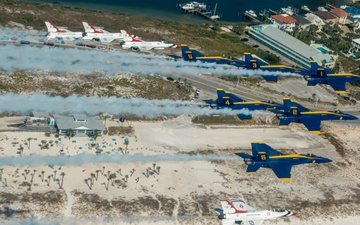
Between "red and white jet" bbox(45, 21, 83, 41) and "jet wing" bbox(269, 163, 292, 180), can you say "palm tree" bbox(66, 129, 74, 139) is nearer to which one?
"red and white jet" bbox(45, 21, 83, 41)

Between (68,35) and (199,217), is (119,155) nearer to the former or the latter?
(199,217)

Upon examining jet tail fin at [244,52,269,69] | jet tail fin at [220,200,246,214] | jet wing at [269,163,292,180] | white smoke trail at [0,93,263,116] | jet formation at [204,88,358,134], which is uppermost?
jet tail fin at [244,52,269,69]

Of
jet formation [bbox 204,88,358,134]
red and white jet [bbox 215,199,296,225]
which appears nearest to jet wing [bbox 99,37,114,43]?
jet formation [bbox 204,88,358,134]

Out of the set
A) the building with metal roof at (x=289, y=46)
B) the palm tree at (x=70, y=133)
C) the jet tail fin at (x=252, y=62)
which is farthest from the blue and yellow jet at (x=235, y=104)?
the building with metal roof at (x=289, y=46)

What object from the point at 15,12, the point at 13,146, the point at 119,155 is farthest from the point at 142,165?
the point at 15,12

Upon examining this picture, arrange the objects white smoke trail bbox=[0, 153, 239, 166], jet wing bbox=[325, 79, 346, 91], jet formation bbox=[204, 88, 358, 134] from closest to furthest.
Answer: white smoke trail bbox=[0, 153, 239, 166] < jet formation bbox=[204, 88, 358, 134] < jet wing bbox=[325, 79, 346, 91]

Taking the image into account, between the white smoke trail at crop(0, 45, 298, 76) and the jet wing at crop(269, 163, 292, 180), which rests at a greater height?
the white smoke trail at crop(0, 45, 298, 76)

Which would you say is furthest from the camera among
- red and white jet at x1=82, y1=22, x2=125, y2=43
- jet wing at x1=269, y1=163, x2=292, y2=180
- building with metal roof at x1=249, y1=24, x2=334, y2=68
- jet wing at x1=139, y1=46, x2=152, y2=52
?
building with metal roof at x1=249, y1=24, x2=334, y2=68

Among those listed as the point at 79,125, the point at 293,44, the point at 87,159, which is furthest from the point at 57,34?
the point at 293,44
